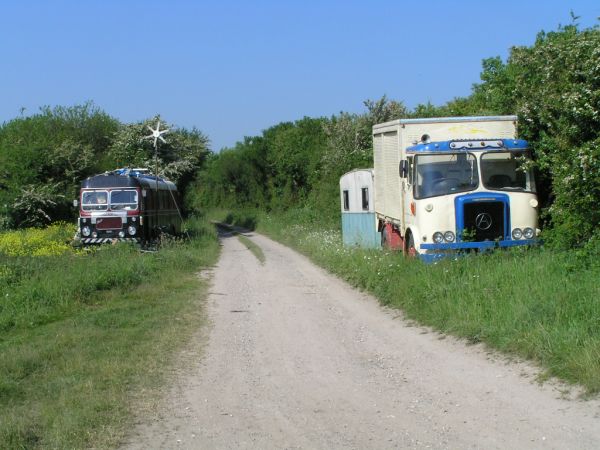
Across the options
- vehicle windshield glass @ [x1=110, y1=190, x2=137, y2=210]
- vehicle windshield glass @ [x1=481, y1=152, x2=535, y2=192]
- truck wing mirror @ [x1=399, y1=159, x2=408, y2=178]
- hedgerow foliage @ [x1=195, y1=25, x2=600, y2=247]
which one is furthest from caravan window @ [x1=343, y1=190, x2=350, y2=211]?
vehicle windshield glass @ [x1=481, y1=152, x2=535, y2=192]

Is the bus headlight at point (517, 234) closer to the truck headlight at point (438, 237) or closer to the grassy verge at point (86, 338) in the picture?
the truck headlight at point (438, 237)

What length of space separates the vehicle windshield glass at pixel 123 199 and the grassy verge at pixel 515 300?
13.4 m

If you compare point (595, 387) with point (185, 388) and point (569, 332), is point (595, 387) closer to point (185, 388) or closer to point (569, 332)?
point (569, 332)

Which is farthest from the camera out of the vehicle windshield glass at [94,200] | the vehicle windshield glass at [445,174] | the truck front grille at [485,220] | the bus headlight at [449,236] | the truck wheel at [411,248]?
the vehicle windshield glass at [94,200]

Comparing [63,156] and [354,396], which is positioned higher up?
[63,156]

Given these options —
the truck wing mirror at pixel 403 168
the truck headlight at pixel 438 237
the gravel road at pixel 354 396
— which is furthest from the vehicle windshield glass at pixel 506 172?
the gravel road at pixel 354 396

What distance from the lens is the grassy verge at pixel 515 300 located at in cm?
800

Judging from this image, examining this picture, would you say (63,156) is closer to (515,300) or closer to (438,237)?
(438,237)

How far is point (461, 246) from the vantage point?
1386cm

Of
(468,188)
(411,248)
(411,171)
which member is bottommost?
(411,248)

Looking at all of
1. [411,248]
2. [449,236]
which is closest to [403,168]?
[411,248]

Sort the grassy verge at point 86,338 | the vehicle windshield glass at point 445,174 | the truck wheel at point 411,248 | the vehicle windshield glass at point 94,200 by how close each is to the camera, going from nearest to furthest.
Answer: the grassy verge at point 86,338, the vehicle windshield glass at point 445,174, the truck wheel at point 411,248, the vehicle windshield glass at point 94,200

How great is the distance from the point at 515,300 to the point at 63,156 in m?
31.8

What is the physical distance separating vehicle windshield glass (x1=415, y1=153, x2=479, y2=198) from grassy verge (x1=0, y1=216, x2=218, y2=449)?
16.4ft
